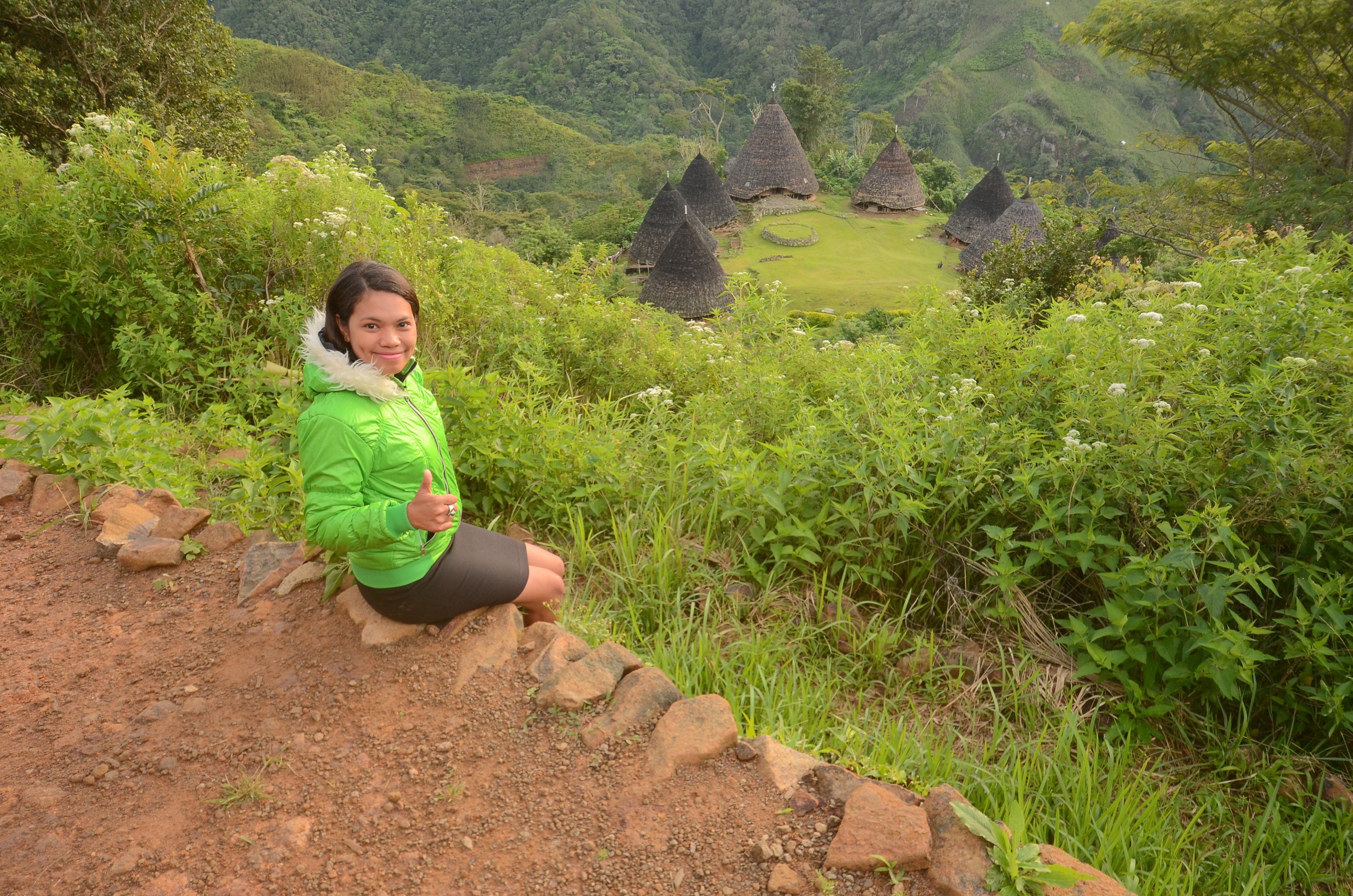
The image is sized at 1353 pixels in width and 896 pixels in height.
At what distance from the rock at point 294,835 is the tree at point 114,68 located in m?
9.01

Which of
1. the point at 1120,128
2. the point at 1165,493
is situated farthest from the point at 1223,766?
the point at 1120,128

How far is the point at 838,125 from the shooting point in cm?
4556

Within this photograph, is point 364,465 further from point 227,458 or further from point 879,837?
point 227,458

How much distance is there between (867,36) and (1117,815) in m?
89.1

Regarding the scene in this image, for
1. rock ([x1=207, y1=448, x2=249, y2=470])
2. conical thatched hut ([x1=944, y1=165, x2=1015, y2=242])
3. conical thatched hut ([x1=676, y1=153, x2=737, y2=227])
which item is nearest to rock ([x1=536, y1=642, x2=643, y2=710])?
rock ([x1=207, y1=448, x2=249, y2=470])

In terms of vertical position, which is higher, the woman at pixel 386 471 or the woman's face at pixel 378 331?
the woman's face at pixel 378 331

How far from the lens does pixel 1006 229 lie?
2205 centimetres

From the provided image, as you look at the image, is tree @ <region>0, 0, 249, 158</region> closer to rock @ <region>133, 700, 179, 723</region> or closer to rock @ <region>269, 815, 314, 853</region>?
rock @ <region>133, 700, 179, 723</region>

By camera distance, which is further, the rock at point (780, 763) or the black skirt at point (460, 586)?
the black skirt at point (460, 586)

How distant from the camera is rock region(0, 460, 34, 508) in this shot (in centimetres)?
275

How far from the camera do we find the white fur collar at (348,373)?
73.6 inches

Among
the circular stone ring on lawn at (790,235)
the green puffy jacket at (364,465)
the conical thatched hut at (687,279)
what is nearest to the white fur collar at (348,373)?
the green puffy jacket at (364,465)

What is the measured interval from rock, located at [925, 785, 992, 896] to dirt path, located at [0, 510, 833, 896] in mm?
132

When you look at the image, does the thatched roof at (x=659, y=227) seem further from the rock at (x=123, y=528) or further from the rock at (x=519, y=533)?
the rock at (x=123, y=528)
